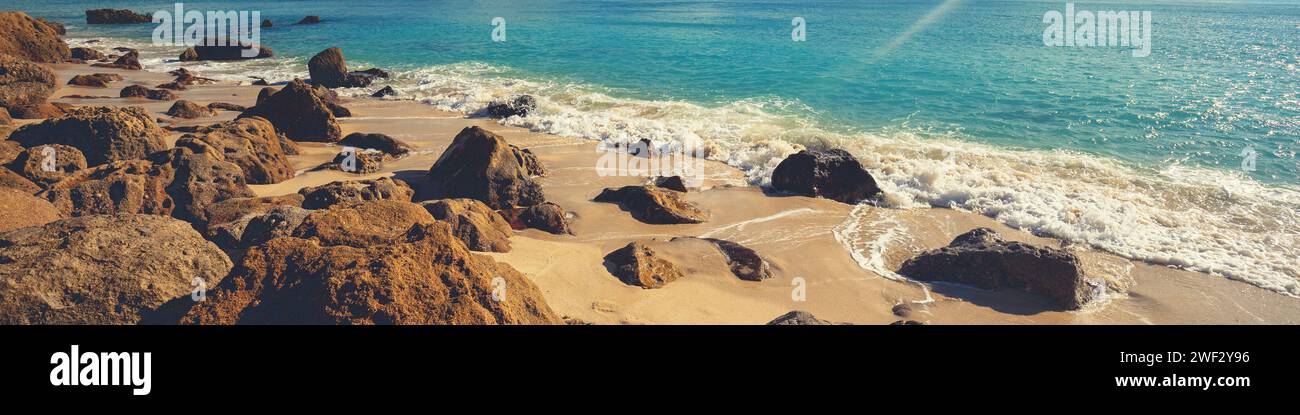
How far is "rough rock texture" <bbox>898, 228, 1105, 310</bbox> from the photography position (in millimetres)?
7551

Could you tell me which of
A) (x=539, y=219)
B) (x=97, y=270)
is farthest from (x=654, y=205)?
(x=97, y=270)

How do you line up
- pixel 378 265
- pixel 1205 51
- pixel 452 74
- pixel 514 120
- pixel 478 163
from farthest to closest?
1. pixel 1205 51
2. pixel 452 74
3. pixel 514 120
4. pixel 478 163
5. pixel 378 265

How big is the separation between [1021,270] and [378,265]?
6822 millimetres

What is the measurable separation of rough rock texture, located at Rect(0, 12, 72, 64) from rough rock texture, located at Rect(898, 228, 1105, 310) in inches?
1087

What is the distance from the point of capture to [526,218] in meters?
9.28

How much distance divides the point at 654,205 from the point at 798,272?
2.50 metres

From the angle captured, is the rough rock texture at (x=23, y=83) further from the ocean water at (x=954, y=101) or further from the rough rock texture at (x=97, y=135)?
the ocean water at (x=954, y=101)

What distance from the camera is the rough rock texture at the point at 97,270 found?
14.8 ft

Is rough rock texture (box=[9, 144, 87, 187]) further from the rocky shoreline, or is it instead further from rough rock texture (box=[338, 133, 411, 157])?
rough rock texture (box=[338, 133, 411, 157])

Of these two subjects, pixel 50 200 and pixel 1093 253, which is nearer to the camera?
pixel 50 200

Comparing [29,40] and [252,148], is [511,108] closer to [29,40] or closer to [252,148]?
[252,148]

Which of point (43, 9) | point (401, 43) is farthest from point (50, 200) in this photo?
point (43, 9)

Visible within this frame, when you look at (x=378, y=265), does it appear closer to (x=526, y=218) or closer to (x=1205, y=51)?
(x=526, y=218)

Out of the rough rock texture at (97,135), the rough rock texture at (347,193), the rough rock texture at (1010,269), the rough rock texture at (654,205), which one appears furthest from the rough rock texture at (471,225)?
the rough rock texture at (97,135)
